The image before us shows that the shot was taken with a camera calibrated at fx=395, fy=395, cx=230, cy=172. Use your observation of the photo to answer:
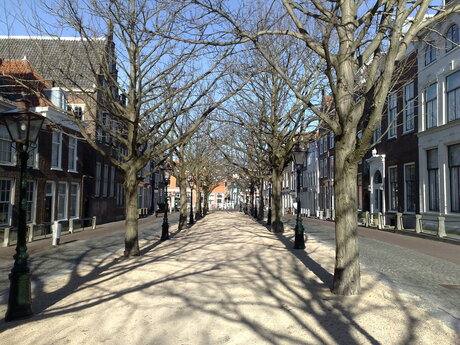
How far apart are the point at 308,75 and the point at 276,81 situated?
157 cm

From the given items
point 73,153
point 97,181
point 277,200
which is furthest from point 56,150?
point 277,200

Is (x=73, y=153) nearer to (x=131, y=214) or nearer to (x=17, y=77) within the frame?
(x=17, y=77)

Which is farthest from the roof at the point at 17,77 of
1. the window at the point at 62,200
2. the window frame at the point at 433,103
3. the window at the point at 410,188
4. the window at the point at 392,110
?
the window at the point at 392,110

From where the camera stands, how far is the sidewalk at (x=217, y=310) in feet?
16.2

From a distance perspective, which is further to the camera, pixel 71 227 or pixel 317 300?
pixel 71 227

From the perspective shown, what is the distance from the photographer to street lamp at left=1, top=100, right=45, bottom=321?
19.6ft

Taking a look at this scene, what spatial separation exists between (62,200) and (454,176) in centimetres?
2259

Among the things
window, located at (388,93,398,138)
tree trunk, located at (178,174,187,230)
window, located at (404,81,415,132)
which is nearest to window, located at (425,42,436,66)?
window, located at (404,81,415,132)

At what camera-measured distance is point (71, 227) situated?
Answer: 22953 mm

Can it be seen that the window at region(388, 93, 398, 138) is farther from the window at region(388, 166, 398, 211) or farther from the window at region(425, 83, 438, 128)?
the window at region(425, 83, 438, 128)

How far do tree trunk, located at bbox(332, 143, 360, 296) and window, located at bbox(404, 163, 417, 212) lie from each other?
1852 centimetres

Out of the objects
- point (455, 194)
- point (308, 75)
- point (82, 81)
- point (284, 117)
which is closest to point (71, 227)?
point (82, 81)

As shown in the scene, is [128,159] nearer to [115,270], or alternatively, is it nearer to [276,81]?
[115,270]

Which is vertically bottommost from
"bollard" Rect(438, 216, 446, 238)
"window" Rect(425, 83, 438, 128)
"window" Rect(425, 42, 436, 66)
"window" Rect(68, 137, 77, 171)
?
"bollard" Rect(438, 216, 446, 238)
